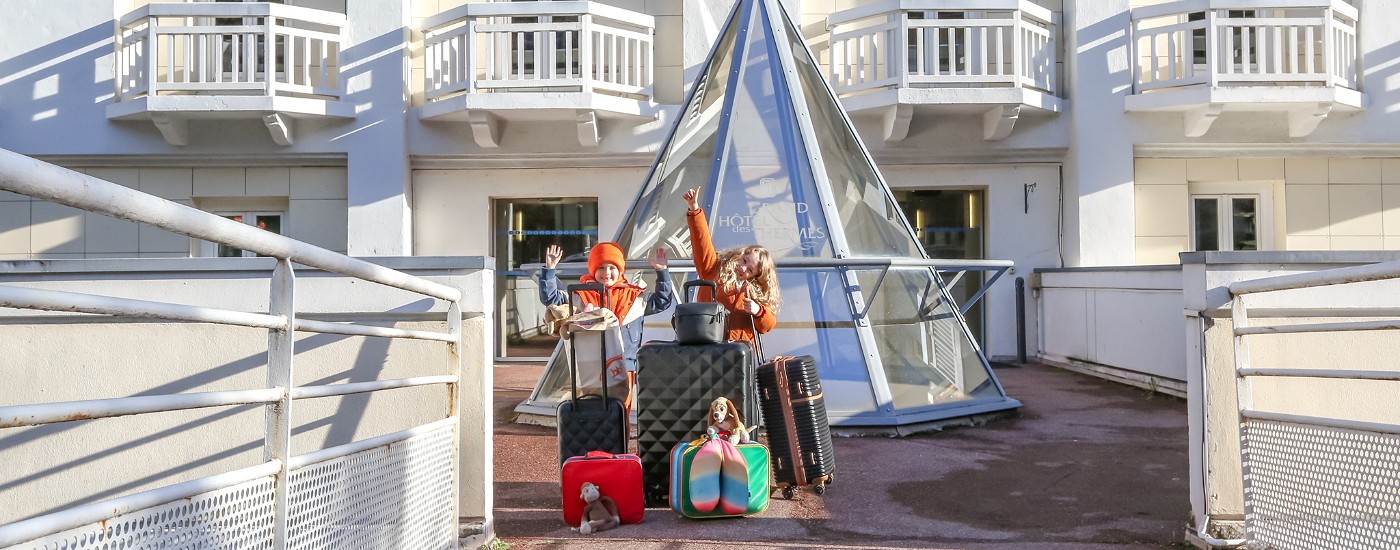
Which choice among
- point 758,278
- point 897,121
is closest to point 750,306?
point 758,278

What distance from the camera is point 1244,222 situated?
A: 14.3 metres

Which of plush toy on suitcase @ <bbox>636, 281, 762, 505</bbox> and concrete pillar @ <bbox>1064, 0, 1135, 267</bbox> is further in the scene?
concrete pillar @ <bbox>1064, 0, 1135, 267</bbox>

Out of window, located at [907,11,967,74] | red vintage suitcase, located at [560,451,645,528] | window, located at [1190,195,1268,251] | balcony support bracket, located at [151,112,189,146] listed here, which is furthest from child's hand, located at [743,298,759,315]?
window, located at [1190,195,1268,251]

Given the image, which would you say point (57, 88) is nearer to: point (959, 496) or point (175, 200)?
point (175, 200)

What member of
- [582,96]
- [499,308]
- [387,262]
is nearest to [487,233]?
[499,308]

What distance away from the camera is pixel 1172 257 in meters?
14.2

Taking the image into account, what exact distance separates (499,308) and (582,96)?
10.7 ft

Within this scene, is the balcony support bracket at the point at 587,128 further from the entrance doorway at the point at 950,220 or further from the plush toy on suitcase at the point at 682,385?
the plush toy on suitcase at the point at 682,385

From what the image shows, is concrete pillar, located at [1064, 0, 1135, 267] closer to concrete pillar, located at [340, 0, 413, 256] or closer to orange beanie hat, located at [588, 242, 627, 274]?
concrete pillar, located at [340, 0, 413, 256]

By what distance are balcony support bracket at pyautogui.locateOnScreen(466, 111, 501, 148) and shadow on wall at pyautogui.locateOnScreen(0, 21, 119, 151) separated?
4450 mm

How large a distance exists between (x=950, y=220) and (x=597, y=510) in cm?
1044

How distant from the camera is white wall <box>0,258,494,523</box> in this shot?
4289mm

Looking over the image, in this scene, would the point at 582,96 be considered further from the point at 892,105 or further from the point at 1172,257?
the point at 1172,257

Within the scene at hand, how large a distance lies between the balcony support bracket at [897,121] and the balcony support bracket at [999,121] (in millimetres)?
896
